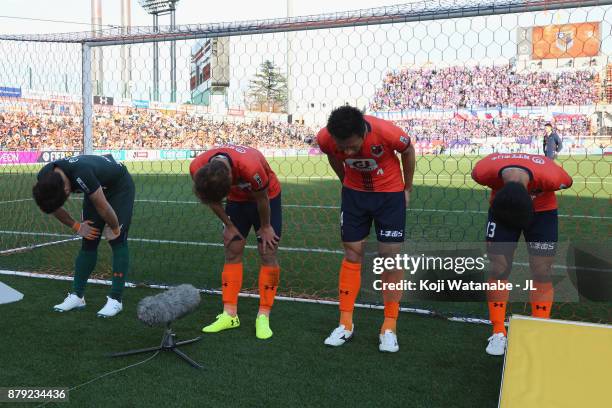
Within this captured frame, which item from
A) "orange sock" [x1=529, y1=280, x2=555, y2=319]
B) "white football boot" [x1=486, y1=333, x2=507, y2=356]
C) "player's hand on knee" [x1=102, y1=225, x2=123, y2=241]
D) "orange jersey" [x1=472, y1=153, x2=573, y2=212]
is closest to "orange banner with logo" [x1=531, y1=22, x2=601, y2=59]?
"orange jersey" [x1=472, y1=153, x2=573, y2=212]

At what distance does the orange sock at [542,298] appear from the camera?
12.3 ft

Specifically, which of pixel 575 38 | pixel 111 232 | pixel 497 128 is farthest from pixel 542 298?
pixel 497 128

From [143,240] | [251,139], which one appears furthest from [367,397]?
[251,139]

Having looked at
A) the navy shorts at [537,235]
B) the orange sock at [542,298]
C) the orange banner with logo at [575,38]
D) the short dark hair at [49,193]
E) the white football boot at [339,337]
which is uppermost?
the orange banner with logo at [575,38]

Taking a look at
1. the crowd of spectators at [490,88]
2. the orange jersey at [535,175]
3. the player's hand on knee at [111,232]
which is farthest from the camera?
the crowd of spectators at [490,88]

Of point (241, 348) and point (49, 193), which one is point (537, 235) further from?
point (49, 193)

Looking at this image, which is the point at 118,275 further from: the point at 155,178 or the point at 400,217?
the point at 155,178

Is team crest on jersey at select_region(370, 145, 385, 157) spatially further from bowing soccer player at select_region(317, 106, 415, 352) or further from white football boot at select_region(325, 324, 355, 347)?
white football boot at select_region(325, 324, 355, 347)

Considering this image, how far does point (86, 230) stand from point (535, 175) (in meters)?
3.26

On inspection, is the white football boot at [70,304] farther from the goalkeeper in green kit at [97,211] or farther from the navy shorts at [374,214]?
the navy shorts at [374,214]

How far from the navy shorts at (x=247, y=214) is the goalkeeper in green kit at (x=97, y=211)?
90 centimetres

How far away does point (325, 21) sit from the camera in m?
4.77

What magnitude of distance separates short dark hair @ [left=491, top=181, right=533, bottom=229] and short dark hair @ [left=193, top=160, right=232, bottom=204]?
4.87 feet

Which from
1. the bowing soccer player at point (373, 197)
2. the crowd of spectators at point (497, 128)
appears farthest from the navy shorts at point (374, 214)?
the crowd of spectators at point (497, 128)
